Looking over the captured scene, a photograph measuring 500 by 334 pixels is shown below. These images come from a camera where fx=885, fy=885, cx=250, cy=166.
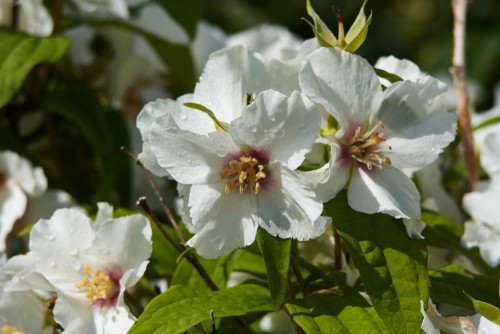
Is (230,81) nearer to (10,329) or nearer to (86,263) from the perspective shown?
(86,263)

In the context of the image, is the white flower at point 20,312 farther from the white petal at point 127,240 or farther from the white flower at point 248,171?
the white flower at point 248,171

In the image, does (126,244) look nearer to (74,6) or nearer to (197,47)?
(74,6)

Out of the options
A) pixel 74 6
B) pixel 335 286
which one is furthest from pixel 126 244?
pixel 74 6

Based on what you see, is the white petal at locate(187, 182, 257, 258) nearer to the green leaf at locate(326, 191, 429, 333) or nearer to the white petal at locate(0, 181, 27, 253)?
the green leaf at locate(326, 191, 429, 333)

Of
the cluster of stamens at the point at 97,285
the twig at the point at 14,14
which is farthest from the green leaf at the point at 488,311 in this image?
the twig at the point at 14,14

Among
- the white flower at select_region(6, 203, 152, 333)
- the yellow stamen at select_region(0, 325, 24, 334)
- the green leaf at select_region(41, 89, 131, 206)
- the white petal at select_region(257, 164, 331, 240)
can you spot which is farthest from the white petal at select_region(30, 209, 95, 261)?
the green leaf at select_region(41, 89, 131, 206)

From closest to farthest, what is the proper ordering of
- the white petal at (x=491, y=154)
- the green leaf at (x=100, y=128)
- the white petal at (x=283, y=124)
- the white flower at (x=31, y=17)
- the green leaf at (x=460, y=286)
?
the white petal at (x=283, y=124) → the green leaf at (x=460, y=286) → the white petal at (x=491, y=154) → the green leaf at (x=100, y=128) → the white flower at (x=31, y=17)

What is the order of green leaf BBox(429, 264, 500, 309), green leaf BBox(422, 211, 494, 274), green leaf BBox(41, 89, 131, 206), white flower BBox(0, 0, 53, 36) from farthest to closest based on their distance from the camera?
1. white flower BBox(0, 0, 53, 36)
2. green leaf BBox(41, 89, 131, 206)
3. green leaf BBox(422, 211, 494, 274)
4. green leaf BBox(429, 264, 500, 309)

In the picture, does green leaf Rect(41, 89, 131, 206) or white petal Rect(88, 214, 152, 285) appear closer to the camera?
white petal Rect(88, 214, 152, 285)
